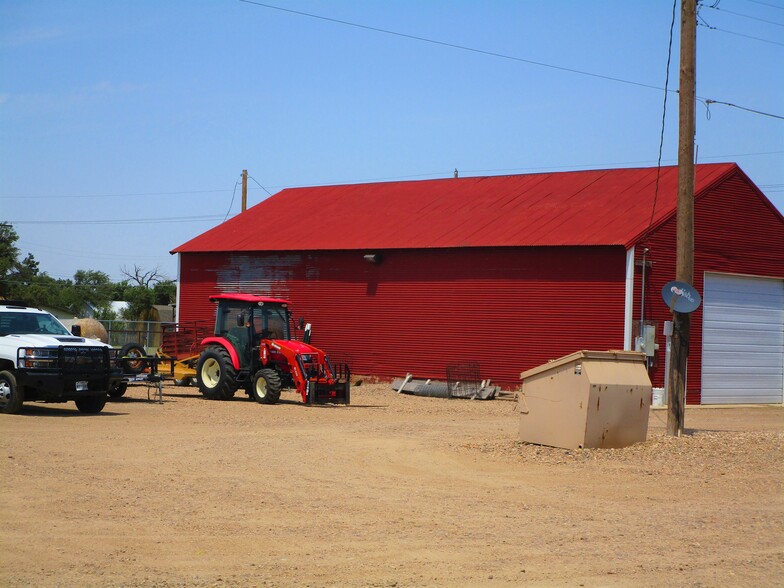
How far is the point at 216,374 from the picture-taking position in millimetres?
24750

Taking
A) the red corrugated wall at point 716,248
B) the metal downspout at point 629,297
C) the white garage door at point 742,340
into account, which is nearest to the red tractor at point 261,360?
the metal downspout at point 629,297

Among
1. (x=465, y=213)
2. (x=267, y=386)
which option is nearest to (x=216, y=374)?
(x=267, y=386)

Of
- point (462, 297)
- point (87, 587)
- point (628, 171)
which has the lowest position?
point (87, 587)

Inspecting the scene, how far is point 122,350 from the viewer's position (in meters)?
24.6

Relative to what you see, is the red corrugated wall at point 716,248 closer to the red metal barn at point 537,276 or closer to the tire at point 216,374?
the red metal barn at point 537,276

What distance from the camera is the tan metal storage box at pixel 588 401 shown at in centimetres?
1487

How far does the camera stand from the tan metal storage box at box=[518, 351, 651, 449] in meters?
14.9

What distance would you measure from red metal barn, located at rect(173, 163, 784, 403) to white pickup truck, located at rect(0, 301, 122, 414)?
44.0 feet

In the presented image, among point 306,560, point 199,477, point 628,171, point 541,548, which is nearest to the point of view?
point 306,560

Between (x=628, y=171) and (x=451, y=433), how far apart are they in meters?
17.4

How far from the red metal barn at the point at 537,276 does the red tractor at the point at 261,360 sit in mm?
7163

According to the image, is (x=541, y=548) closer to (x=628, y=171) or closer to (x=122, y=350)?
(x=122, y=350)

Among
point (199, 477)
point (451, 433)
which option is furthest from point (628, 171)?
point (199, 477)

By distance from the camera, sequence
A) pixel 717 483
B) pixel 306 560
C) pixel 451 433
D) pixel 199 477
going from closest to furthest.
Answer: pixel 306 560, pixel 199 477, pixel 717 483, pixel 451 433
